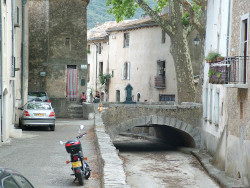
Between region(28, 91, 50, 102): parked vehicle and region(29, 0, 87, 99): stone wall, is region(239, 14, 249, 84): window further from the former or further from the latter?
region(29, 0, 87, 99): stone wall

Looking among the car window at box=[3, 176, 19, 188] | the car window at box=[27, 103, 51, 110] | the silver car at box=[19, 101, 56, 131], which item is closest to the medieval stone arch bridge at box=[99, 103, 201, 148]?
the car window at box=[27, 103, 51, 110]

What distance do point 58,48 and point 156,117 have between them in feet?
32.5

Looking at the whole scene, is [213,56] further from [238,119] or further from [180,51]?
[180,51]

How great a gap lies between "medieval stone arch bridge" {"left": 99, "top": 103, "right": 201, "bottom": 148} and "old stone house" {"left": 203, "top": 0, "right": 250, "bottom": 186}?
3883 mm

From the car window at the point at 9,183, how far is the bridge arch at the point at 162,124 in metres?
23.8

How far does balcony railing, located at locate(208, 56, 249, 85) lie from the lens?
1850 cm

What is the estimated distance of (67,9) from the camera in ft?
119

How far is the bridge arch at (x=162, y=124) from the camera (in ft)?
97.8

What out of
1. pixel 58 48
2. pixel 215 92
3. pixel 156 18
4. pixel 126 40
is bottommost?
pixel 215 92

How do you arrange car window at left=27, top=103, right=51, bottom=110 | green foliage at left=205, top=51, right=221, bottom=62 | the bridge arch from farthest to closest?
1. the bridge arch
2. car window at left=27, top=103, right=51, bottom=110
3. green foliage at left=205, top=51, right=221, bottom=62

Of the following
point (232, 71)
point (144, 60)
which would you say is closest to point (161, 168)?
point (232, 71)

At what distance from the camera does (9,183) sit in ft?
18.1

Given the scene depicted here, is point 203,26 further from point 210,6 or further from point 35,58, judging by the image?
point 35,58

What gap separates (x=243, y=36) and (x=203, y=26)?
540 inches
